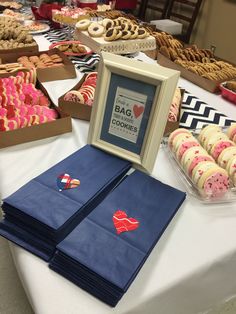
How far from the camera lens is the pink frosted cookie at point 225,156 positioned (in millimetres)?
784

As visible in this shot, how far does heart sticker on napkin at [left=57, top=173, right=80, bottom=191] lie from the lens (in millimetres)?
668

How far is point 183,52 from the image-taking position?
5.01 feet

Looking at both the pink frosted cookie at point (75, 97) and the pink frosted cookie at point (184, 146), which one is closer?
the pink frosted cookie at point (184, 146)

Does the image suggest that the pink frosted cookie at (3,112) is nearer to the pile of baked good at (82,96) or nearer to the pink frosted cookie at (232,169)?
the pile of baked good at (82,96)

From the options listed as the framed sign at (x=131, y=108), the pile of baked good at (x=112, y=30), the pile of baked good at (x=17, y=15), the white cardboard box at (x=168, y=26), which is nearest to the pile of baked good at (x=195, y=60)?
the pile of baked good at (x=112, y=30)

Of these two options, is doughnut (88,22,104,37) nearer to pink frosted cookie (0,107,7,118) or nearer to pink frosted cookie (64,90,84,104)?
pink frosted cookie (64,90,84,104)

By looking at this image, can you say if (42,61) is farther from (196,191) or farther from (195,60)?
(196,191)

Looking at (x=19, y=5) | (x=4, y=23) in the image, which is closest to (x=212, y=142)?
(x=4, y=23)

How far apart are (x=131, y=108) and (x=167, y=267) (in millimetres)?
358

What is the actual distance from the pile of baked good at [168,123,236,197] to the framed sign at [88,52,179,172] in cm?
9

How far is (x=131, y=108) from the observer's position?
30.2 inches

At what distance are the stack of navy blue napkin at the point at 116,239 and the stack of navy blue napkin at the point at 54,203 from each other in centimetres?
2

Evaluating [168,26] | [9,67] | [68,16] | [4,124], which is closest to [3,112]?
[4,124]

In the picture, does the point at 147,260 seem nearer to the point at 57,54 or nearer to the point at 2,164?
the point at 2,164
